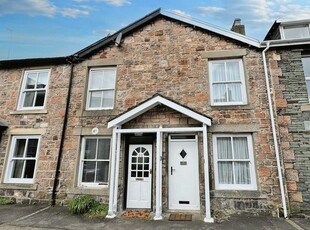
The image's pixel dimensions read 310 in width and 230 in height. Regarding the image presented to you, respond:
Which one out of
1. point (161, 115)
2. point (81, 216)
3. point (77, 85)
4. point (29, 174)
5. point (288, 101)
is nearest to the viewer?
point (81, 216)

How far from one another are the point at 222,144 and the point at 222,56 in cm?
344

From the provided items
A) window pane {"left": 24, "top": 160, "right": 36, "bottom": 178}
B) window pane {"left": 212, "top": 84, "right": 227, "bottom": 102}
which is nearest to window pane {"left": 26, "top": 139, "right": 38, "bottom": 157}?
window pane {"left": 24, "top": 160, "right": 36, "bottom": 178}

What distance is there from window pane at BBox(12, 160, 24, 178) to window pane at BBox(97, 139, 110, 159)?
332cm

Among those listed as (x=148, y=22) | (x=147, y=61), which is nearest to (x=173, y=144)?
(x=147, y=61)

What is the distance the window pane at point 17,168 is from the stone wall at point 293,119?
9.77 meters

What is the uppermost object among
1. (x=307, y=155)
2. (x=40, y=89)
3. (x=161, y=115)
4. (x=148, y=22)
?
(x=148, y=22)

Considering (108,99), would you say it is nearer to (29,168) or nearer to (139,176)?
(139,176)

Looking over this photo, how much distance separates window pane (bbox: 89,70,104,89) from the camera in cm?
805

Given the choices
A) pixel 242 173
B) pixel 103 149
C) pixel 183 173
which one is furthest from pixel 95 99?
pixel 242 173

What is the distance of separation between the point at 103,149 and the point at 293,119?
22.6 ft

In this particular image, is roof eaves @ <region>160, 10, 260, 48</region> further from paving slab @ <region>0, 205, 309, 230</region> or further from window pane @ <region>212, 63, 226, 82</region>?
paving slab @ <region>0, 205, 309, 230</region>

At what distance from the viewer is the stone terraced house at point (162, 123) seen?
6.18 meters

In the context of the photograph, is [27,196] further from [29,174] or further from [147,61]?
[147,61]

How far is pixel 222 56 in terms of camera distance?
7371 mm
